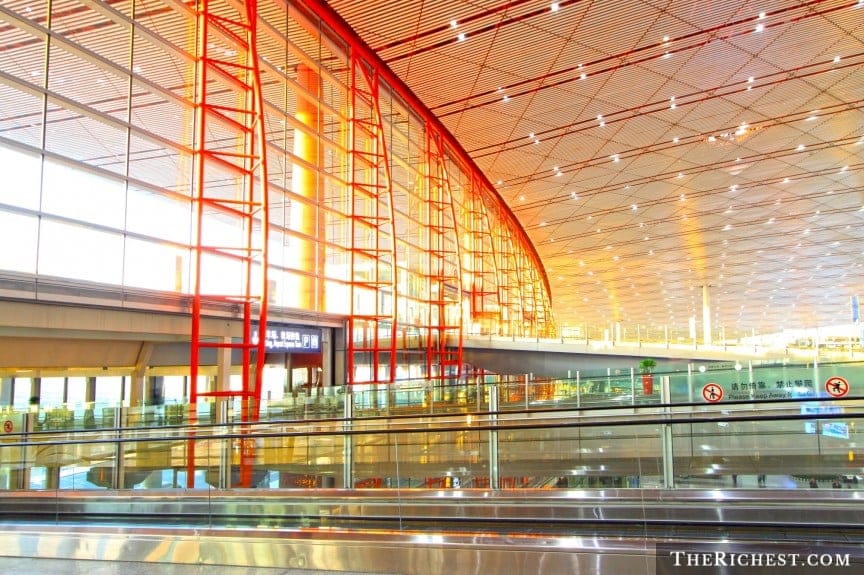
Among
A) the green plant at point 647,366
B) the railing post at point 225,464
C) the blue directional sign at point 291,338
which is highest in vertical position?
the blue directional sign at point 291,338

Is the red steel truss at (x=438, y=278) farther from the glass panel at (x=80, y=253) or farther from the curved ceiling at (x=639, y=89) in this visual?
the glass panel at (x=80, y=253)

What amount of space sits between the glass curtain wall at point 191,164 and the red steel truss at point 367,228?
86mm

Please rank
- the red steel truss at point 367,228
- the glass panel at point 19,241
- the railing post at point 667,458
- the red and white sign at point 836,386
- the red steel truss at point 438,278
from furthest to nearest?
the red steel truss at point 438,278
the red steel truss at point 367,228
the red and white sign at point 836,386
the glass panel at point 19,241
the railing post at point 667,458

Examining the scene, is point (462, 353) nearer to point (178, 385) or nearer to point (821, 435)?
point (178, 385)

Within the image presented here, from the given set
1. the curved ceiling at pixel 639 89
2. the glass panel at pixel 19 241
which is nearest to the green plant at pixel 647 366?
A: the curved ceiling at pixel 639 89

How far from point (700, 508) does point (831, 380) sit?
9.46 meters

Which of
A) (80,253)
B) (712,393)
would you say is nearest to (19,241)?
(80,253)

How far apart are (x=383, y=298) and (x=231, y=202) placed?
12.7m

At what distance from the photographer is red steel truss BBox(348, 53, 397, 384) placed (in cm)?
2445

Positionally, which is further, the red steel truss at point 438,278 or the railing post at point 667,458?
the red steel truss at point 438,278

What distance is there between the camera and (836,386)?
1351 cm

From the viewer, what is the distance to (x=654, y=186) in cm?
4169

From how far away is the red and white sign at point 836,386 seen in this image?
43.7 ft

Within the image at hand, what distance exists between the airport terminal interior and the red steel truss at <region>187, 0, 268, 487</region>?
11 centimetres
